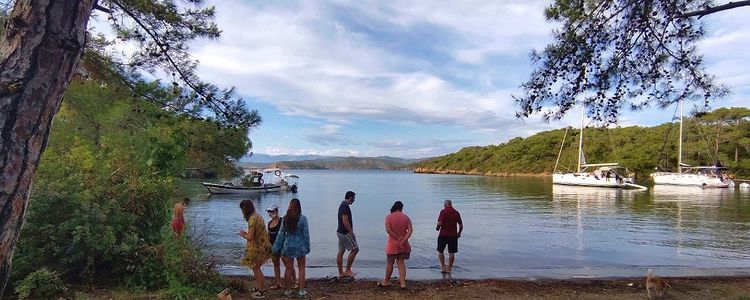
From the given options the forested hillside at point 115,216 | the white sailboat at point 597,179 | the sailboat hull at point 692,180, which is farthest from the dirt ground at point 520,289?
the sailboat hull at point 692,180

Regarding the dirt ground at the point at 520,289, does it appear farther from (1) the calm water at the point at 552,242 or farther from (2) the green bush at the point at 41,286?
(2) the green bush at the point at 41,286

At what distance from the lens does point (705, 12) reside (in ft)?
22.8

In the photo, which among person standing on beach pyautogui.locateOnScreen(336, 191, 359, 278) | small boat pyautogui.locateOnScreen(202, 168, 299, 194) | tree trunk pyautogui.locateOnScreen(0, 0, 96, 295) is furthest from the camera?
small boat pyautogui.locateOnScreen(202, 168, 299, 194)

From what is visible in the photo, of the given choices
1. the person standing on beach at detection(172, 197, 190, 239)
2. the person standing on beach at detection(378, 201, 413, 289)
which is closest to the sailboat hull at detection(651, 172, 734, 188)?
the person standing on beach at detection(378, 201, 413, 289)

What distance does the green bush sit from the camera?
269 inches

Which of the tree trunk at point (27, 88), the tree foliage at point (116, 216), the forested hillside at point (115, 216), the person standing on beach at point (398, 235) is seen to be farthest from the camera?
the person standing on beach at point (398, 235)

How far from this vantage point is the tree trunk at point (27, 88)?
2367mm

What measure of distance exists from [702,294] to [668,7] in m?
5.37

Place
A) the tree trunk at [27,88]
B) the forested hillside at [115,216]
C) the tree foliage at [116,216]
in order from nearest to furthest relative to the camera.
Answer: the tree trunk at [27,88]
the forested hillside at [115,216]
the tree foliage at [116,216]

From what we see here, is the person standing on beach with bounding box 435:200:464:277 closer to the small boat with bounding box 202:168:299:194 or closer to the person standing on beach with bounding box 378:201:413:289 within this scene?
the person standing on beach with bounding box 378:201:413:289

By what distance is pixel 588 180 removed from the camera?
66375mm

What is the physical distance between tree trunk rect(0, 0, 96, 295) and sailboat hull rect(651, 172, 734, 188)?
69.5 m

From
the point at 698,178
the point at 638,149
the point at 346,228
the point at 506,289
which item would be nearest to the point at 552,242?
the point at 506,289

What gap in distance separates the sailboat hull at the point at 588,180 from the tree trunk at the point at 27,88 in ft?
220
